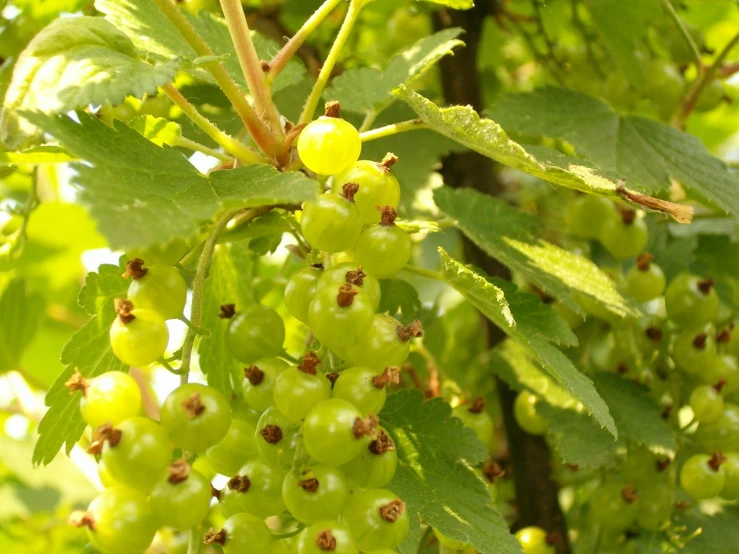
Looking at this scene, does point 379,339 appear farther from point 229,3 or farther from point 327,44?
point 327,44

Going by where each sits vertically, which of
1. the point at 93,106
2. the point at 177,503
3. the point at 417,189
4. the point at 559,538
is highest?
the point at 93,106

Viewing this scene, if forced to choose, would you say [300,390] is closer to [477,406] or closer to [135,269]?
[135,269]

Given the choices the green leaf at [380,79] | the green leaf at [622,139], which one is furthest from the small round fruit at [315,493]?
the green leaf at [622,139]

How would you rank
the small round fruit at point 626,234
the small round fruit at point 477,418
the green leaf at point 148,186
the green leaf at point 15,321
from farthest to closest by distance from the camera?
the green leaf at point 15,321
the small round fruit at point 626,234
the small round fruit at point 477,418
the green leaf at point 148,186

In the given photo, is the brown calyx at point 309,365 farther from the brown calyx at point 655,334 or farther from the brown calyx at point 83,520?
the brown calyx at point 655,334

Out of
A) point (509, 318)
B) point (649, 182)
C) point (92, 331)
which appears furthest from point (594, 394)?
point (92, 331)

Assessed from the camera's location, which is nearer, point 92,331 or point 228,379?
point 92,331
